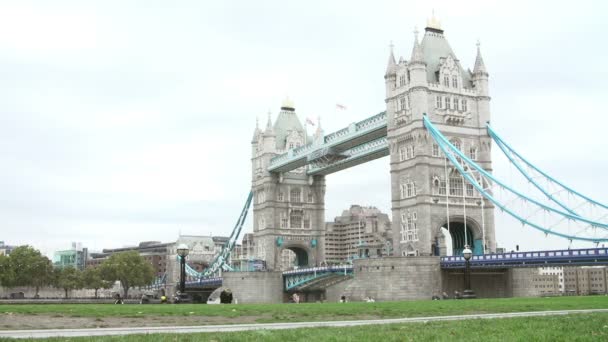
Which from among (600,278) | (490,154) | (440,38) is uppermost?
(440,38)

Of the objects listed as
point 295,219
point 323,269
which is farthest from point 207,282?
point 323,269

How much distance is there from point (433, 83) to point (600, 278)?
12157 centimetres

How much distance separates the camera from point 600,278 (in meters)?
173

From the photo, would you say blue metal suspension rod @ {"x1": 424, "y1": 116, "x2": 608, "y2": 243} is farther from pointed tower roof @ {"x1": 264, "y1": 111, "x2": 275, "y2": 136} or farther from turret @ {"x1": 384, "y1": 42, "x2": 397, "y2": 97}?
pointed tower roof @ {"x1": 264, "y1": 111, "x2": 275, "y2": 136}

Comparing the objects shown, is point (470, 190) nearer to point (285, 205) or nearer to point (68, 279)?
point (285, 205)

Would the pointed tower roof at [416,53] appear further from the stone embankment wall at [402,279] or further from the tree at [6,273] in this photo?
the tree at [6,273]

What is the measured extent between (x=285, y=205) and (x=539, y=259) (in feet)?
168

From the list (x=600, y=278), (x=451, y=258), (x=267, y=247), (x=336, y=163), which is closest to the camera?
(x=451, y=258)

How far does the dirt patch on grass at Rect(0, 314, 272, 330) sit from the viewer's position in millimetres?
Answer: 19297

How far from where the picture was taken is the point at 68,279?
128m

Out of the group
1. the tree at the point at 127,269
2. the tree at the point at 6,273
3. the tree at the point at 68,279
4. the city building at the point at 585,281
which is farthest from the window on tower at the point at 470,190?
the city building at the point at 585,281

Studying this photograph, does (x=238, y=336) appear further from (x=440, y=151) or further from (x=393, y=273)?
(x=440, y=151)

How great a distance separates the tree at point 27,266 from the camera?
110 m

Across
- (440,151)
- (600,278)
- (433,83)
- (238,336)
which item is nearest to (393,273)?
(440,151)
